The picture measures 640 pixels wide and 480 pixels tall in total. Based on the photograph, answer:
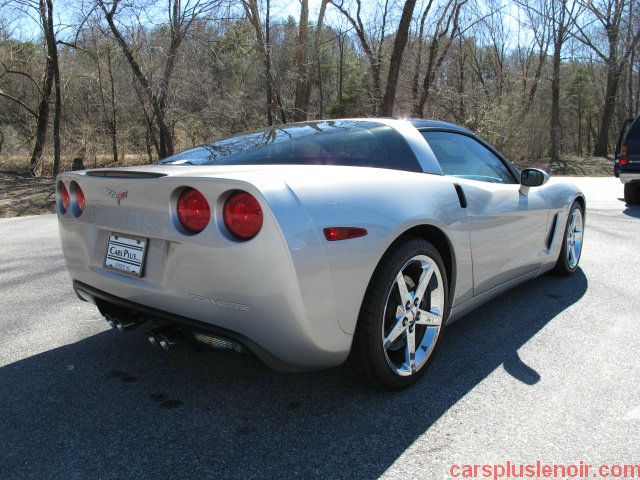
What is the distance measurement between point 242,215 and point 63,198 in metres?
1.34

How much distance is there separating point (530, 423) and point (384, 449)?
2.25 ft

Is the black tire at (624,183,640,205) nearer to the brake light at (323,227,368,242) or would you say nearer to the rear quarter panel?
the rear quarter panel

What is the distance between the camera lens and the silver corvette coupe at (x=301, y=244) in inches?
79.2

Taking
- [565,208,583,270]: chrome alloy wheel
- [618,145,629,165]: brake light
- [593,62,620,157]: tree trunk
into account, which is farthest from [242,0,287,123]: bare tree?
[593,62,620,157]: tree trunk

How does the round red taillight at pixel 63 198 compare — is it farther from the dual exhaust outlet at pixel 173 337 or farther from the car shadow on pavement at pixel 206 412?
the car shadow on pavement at pixel 206 412

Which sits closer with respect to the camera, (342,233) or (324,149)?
(342,233)

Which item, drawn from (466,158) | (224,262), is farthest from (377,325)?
(466,158)

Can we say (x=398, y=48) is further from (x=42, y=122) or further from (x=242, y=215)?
(x=242, y=215)

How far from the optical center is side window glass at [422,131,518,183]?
10.3 ft

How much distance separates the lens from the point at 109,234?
250cm

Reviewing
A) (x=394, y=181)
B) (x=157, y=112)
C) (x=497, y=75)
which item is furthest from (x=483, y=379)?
(x=497, y=75)

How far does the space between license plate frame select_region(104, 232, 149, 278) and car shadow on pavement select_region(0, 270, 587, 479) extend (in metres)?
0.62

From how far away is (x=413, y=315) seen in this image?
101 inches

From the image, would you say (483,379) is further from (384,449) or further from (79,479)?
(79,479)
